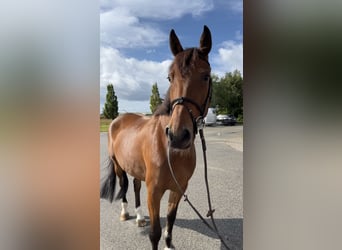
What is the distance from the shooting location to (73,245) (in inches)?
30.8

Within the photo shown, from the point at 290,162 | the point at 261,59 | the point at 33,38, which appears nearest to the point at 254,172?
the point at 290,162

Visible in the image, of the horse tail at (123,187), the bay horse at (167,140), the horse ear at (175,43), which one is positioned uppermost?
the horse ear at (175,43)

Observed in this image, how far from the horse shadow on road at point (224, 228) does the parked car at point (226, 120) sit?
313mm

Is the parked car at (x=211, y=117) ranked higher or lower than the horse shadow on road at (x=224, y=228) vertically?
higher

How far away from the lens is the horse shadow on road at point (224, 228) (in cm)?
82

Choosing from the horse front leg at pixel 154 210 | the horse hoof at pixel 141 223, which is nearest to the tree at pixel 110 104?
the horse front leg at pixel 154 210

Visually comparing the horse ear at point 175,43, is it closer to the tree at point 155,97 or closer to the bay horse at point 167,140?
the bay horse at point 167,140

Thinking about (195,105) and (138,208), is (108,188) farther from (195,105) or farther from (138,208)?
(195,105)

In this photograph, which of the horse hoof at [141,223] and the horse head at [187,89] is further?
the horse hoof at [141,223]

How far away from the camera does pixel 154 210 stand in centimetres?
86

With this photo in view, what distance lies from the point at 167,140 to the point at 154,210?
0.79ft

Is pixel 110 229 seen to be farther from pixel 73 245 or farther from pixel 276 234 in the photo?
pixel 276 234

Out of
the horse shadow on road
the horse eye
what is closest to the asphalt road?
the horse shadow on road

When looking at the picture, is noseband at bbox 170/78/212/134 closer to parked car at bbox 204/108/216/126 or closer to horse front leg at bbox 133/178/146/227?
parked car at bbox 204/108/216/126
